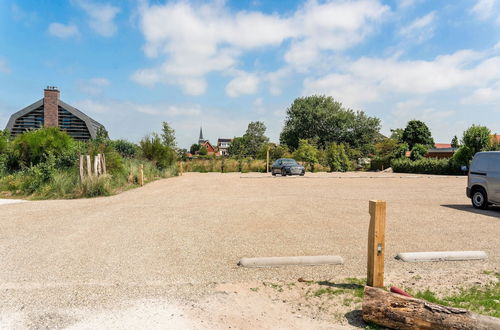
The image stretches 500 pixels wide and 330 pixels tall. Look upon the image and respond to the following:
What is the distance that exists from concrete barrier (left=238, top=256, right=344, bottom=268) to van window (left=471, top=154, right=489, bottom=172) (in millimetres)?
7670

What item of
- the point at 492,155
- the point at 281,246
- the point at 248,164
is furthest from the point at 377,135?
the point at 281,246

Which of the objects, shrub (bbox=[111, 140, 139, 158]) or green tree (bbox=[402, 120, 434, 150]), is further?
green tree (bbox=[402, 120, 434, 150])

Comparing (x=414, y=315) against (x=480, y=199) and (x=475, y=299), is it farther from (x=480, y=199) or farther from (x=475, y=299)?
(x=480, y=199)

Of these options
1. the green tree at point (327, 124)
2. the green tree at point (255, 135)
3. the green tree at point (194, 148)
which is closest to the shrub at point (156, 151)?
the green tree at point (327, 124)

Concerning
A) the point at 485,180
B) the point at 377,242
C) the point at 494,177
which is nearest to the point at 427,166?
the point at 485,180

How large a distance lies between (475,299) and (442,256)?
53.6 inches

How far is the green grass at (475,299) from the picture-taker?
348cm

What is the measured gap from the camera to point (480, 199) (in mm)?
9961

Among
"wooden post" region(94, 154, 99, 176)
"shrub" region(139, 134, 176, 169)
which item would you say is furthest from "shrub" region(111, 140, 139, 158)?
"wooden post" region(94, 154, 99, 176)

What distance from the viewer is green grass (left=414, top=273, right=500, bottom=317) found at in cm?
348

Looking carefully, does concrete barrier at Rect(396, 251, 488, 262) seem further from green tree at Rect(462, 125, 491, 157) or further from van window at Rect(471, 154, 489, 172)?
green tree at Rect(462, 125, 491, 157)

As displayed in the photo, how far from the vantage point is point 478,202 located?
10000mm

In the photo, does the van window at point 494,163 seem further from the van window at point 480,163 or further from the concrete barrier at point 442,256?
the concrete barrier at point 442,256

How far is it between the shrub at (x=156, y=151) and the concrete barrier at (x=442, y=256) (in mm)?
21398
